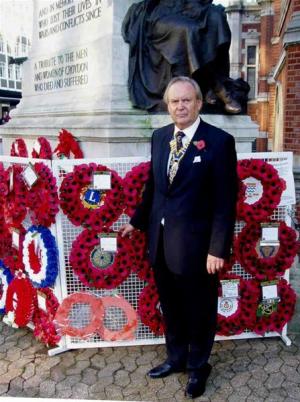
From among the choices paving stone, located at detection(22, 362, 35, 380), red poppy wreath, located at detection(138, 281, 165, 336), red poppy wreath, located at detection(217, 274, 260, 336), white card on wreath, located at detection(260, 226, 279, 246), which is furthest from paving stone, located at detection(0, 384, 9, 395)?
white card on wreath, located at detection(260, 226, 279, 246)

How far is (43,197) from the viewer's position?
11.3 feet

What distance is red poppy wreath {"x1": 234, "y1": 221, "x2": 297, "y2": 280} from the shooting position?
140 inches

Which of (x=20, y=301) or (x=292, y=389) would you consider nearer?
(x=292, y=389)

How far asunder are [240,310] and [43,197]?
1744 mm

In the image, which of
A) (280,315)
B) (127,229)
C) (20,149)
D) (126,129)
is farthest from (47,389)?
(20,149)

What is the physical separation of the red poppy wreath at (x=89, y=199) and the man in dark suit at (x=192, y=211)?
1.35ft

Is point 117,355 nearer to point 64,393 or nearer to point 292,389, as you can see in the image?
point 64,393

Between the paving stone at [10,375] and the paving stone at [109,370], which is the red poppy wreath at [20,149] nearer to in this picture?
the paving stone at [10,375]

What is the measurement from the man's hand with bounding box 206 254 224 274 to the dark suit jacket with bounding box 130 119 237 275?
29mm

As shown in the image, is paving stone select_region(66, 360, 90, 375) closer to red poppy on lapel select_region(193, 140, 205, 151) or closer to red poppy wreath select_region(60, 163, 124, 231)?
red poppy wreath select_region(60, 163, 124, 231)

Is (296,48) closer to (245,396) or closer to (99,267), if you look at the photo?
(99,267)

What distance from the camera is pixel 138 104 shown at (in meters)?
4.23

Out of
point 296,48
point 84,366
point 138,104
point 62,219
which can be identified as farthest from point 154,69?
point 296,48

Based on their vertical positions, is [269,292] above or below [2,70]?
below
